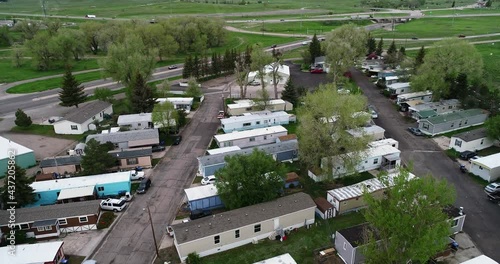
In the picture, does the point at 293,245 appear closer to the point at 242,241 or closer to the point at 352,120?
the point at 242,241

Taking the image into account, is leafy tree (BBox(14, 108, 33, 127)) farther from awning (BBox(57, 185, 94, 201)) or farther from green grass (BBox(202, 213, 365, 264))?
green grass (BBox(202, 213, 365, 264))

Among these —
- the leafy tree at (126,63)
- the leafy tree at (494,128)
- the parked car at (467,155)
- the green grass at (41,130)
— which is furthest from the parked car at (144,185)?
the leafy tree at (494,128)

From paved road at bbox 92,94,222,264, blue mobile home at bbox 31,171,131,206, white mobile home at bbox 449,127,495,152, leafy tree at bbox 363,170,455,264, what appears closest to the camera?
leafy tree at bbox 363,170,455,264

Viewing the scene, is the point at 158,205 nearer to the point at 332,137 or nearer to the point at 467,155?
the point at 332,137

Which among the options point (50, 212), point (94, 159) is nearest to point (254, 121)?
point (94, 159)

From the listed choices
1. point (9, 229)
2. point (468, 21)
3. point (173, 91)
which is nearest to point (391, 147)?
point (9, 229)

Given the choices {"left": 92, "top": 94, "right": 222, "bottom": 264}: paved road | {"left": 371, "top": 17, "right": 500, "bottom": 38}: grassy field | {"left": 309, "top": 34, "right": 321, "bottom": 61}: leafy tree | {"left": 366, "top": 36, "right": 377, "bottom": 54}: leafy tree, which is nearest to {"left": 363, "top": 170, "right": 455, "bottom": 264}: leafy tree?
{"left": 92, "top": 94, "right": 222, "bottom": 264}: paved road

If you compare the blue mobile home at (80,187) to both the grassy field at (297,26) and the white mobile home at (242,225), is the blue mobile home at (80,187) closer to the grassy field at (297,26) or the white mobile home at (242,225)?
the white mobile home at (242,225)

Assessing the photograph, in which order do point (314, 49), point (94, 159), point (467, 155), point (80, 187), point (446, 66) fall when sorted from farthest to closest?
point (314, 49)
point (446, 66)
point (467, 155)
point (94, 159)
point (80, 187)
